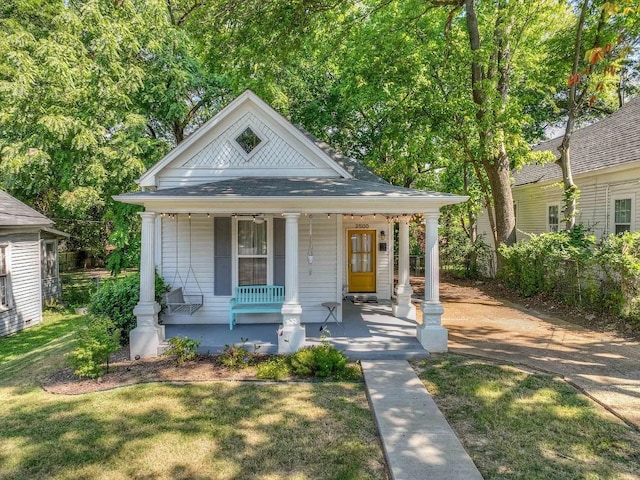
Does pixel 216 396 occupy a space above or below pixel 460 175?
below

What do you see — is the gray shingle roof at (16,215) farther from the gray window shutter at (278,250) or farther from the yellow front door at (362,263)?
the yellow front door at (362,263)

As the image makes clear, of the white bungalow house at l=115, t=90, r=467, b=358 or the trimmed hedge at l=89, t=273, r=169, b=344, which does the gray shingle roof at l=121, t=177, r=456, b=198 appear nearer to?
the white bungalow house at l=115, t=90, r=467, b=358

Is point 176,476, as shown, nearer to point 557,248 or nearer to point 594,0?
point 557,248

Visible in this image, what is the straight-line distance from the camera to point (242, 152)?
9.76 meters

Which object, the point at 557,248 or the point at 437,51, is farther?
the point at 437,51

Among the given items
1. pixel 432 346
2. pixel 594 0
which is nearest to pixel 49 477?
pixel 432 346

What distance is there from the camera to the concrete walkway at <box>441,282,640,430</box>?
5714mm

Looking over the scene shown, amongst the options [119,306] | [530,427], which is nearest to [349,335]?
[530,427]

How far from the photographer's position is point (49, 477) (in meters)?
3.92

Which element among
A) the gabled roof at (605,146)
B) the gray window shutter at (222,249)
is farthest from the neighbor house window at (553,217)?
the gray window shutter at (222,249)

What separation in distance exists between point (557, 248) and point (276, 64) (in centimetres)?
960

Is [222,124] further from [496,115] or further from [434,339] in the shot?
[496,115]

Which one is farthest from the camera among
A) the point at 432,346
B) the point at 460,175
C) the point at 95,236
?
the point at 95,236

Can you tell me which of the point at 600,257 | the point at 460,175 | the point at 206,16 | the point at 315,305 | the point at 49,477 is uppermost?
the point at 206,16
